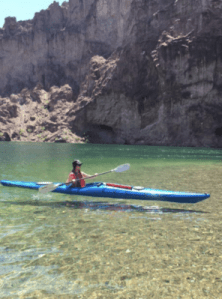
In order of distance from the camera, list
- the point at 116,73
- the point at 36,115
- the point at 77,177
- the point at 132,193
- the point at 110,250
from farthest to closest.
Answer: the point at 36,115, the point at 116,73, the point at 77,177, the point at 132,193, the point at 110,250

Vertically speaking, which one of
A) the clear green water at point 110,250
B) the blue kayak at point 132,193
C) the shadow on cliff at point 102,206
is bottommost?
the shadow on cliff at point 102,206

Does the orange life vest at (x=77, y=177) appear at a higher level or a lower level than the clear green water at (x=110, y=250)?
higher

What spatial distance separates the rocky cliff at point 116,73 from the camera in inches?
2501

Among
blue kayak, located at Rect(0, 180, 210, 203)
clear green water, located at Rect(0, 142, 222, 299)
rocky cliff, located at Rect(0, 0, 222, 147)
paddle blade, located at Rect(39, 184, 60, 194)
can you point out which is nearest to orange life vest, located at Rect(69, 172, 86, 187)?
blue kayak, located at Rect(0, 180, 210, 203)

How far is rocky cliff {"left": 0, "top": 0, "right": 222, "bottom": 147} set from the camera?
63531 millimetres

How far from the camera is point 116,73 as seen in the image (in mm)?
72625

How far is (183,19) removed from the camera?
66000 mm

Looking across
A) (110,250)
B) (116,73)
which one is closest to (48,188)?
(110,250)

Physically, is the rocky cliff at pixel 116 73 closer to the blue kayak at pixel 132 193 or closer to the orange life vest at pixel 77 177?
the orange life vest at pixel 77 177

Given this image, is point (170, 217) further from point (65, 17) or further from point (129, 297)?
point (65, 17)

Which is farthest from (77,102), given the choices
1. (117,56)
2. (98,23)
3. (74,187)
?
(74,187)

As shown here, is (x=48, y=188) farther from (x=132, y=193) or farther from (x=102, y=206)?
(x=132, y=193)

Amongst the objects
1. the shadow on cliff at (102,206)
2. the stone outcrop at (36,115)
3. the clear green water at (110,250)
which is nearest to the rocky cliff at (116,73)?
the stone outcrop at (36,115)

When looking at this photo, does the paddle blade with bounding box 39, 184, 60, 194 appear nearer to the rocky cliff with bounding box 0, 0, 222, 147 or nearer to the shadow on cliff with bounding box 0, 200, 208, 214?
the shadow on cliff with bounding box 0, 200, 208, 214
